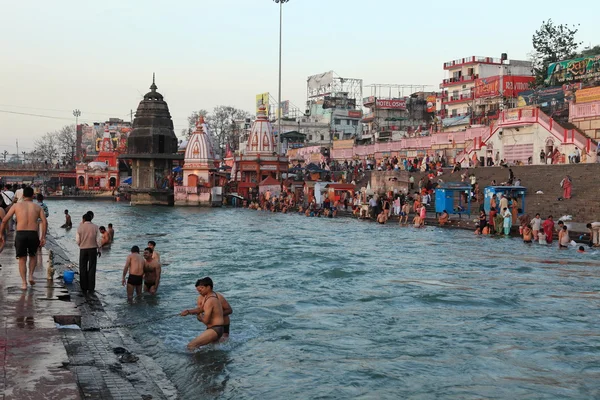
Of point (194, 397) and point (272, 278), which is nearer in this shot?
point (194, 397)

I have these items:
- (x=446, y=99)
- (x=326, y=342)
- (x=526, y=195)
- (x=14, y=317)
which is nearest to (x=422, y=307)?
(x=326, y=342)

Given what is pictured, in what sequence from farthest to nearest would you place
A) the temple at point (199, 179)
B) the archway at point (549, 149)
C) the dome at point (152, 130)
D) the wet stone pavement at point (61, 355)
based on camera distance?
the dome at point (152, 130) → the temple at point (199, 179) → the archway at point (549, 149) → the wet stone pavement at point (61, 355)

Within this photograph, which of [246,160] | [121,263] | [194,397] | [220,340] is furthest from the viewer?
[246,160]

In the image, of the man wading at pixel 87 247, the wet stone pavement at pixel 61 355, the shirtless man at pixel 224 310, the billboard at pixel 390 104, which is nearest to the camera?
the wet stone pavement at pixel 61 355

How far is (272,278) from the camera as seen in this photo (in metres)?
18.2

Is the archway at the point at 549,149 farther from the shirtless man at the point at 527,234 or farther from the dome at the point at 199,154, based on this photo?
the dome at the point at 199,154

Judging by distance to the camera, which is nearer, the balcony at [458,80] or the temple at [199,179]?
the temple at [199,179]

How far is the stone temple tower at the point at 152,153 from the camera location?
64625 mm

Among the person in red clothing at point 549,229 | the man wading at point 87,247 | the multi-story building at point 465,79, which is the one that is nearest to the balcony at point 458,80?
the multi-story building at point 465,79

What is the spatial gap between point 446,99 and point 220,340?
6107 centimetres

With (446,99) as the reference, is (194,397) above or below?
below

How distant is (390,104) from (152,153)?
28.1 meters

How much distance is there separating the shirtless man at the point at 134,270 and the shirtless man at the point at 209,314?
13.1 feet

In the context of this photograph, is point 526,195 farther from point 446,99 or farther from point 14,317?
point 446,99
